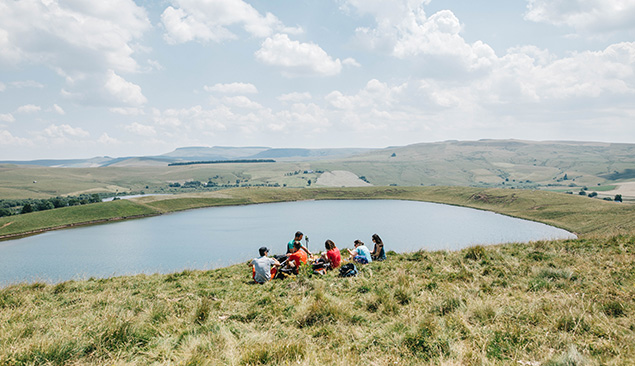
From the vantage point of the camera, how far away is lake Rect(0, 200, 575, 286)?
1870 inches

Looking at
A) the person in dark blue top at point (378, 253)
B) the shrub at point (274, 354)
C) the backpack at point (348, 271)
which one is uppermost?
the shrub at point (274, 354)

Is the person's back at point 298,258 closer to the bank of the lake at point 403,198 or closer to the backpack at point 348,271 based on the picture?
the backpack at point 348,271

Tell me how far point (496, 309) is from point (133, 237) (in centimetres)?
8099

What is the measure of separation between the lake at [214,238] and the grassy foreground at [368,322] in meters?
27.3

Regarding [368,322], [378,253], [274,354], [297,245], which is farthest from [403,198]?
[274,354]

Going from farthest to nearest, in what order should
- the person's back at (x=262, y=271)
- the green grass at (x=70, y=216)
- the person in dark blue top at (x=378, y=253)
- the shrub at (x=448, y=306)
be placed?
the green grass at (x=70, y=216) → the person in dark blue top at (x=378, y=253) → the person's back at (x=262, y=271) → the shrub at (x=448, y=306)

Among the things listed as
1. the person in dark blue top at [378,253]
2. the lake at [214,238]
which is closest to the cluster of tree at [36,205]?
the lake at [214,238]

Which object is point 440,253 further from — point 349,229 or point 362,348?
point 349,229

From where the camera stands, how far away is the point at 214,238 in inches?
2653

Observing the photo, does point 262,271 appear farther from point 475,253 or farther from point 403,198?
point 403,198

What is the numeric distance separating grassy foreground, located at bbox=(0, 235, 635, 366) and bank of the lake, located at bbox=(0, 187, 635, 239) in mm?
46677

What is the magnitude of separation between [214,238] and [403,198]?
106512 millimetres

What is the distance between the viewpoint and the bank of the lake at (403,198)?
248ft

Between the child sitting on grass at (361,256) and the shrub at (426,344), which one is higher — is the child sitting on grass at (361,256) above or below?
below
